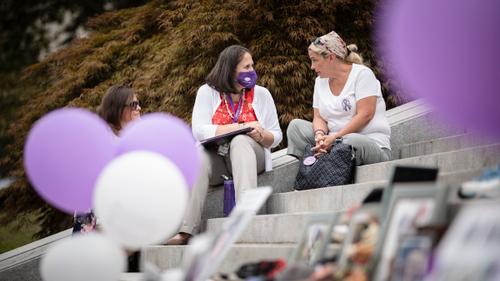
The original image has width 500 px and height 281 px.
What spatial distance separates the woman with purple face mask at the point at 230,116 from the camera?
618 cm

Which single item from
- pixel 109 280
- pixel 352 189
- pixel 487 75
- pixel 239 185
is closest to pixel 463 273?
pixel 487 75

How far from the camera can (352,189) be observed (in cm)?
526

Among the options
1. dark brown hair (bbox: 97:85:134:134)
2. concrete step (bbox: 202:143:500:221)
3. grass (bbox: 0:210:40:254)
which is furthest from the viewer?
grass (bbox: 0:210:40:254)

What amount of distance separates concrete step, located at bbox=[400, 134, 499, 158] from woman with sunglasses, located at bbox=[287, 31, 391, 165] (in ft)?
1.29

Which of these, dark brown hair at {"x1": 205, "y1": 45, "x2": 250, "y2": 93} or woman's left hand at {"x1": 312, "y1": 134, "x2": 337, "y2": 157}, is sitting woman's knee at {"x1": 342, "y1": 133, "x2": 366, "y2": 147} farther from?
dark brown hair at {"x1": 205, "y1": 45, "x2": 250, "y2": 93}

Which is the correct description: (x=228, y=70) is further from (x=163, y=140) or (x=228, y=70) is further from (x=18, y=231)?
(x=18, y=231)

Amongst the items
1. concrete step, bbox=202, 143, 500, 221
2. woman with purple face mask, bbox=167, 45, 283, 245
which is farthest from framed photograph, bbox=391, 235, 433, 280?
woman with purple face mask, bbox=167, 45, 283, 245

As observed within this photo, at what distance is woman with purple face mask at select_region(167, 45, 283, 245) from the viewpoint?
618 cm

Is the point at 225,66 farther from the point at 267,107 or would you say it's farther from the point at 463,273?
the point at 463,273

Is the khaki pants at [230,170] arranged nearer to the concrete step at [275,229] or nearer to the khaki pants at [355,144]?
the khaki pants at [355,144]

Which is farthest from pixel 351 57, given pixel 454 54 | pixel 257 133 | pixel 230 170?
pixel 454 54

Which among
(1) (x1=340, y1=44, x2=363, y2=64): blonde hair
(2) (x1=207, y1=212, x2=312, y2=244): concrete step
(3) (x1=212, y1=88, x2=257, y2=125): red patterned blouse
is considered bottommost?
(2) (x1=207, y1=212, x2=312, y2=244): concrete step

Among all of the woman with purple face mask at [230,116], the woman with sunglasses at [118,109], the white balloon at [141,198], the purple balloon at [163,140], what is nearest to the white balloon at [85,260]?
the white balloon at [141,198]

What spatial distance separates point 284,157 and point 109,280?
334 centimetres
